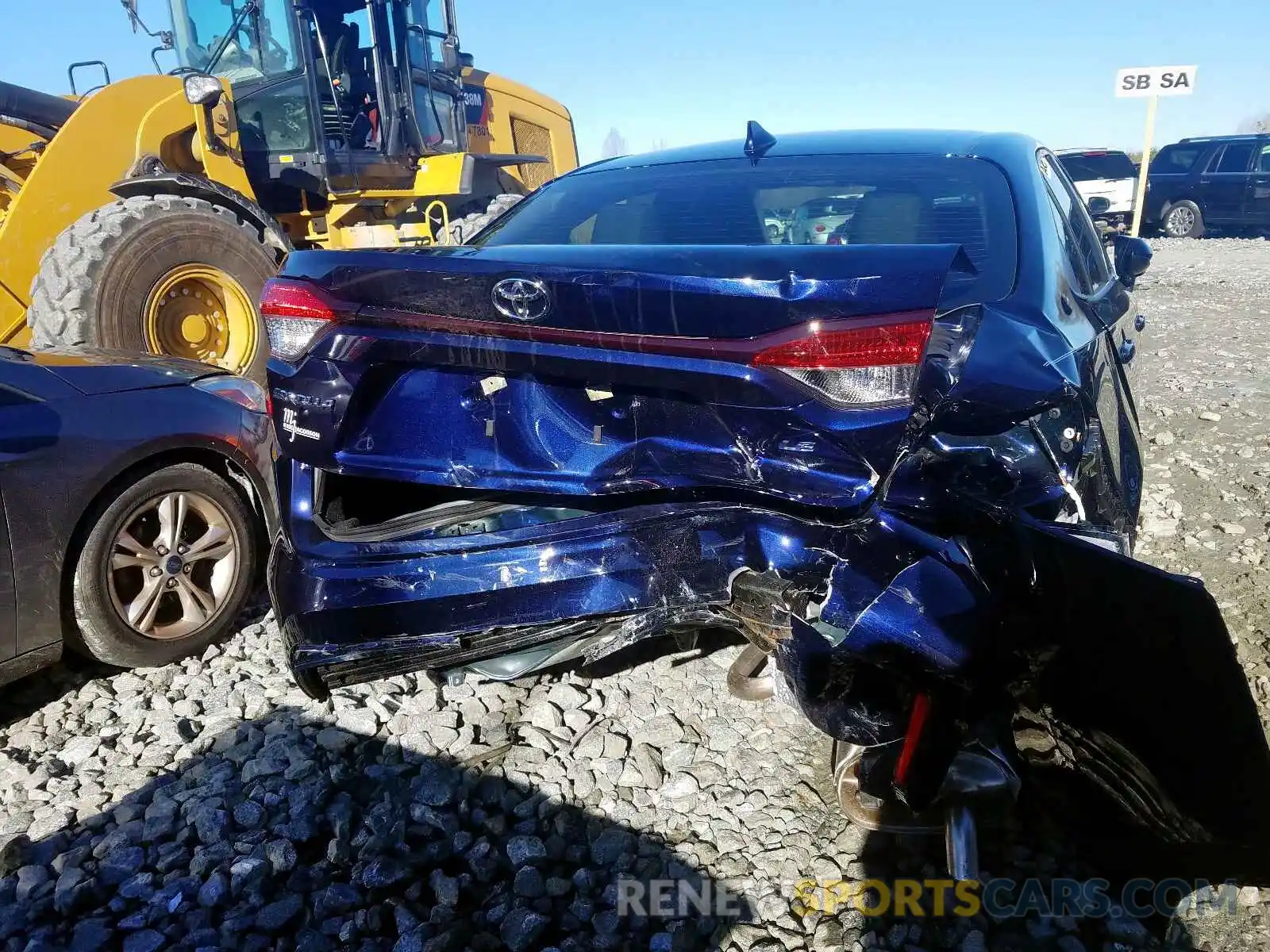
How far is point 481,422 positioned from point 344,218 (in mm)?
5846

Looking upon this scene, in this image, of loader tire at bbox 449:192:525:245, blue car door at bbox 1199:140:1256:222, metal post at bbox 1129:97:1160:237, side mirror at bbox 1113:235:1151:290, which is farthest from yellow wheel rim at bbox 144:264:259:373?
blue car door at bbox 1199:140:1256:222

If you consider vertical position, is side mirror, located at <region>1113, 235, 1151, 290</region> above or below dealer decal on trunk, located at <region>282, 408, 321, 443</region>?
above

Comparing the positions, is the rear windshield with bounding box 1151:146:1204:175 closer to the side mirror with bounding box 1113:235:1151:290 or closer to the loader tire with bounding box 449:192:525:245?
the loader tire with bounding box 449:192:525:245

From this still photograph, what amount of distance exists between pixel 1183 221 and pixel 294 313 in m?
20.7

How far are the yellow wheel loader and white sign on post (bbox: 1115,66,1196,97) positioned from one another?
1048cm

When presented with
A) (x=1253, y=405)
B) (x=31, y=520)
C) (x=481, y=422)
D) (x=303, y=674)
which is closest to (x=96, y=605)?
(x=31, y=520)

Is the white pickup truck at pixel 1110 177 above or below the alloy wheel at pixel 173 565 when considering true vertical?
above

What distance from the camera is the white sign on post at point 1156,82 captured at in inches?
541

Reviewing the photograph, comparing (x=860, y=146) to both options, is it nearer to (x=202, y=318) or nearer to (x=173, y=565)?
(x=173, y=565)

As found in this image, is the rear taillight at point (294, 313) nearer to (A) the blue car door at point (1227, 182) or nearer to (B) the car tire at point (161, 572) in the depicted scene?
(B) the car tire at point (161, 572)

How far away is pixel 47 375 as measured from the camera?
117 inches

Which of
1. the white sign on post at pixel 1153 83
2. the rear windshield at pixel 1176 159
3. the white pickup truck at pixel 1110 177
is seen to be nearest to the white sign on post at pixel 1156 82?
the white sign on post at pixel 1153 83

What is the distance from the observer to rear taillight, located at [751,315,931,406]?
1787 millimetres

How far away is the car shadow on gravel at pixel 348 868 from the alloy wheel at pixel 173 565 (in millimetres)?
657
